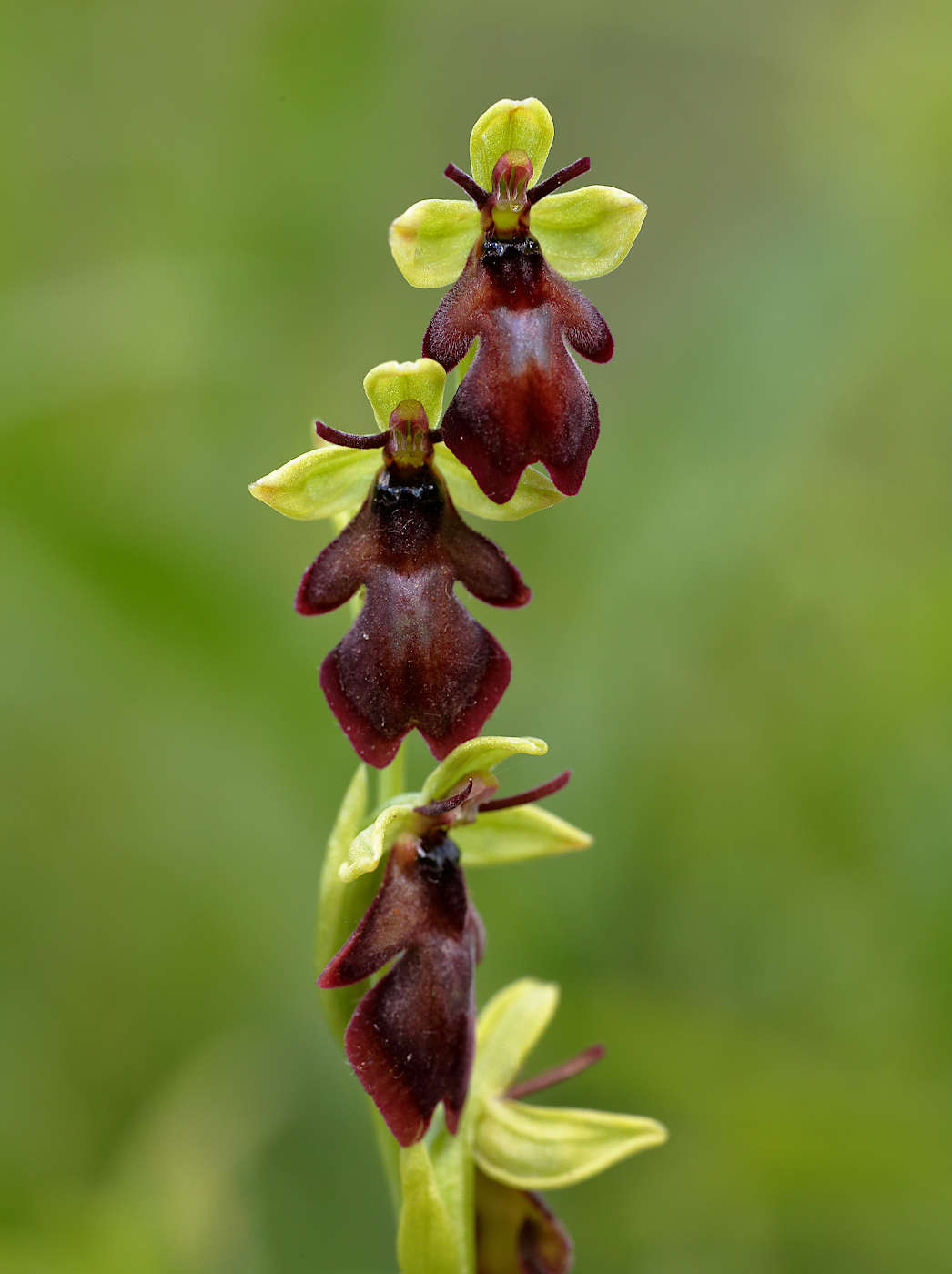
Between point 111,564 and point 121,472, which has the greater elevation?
point 121,472

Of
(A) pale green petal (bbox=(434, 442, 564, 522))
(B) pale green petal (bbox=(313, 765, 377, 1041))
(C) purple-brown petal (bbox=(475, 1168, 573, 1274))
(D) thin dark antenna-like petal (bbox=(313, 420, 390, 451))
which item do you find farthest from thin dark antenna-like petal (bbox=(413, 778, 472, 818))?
(C) purple-brown petal (bbox=(475, 1168, 573, 1274))

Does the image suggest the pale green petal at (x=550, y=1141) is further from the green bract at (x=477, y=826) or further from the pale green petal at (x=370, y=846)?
the pale green petal at (x=370, y=846)

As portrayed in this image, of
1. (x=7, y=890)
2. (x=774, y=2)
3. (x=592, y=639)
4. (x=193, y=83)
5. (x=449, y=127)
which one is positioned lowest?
(x=7, y=890)

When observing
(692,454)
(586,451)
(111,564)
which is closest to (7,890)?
(111,564)

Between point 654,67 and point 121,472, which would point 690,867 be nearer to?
point 121,472

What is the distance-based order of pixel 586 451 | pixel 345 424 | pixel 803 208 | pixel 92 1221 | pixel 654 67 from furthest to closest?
pixel 654 67, pixel 345 424, pixel 803 208, pixel 92 1221, pixel 586 451

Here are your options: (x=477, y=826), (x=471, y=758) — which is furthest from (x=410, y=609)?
(x=477, y=826)
